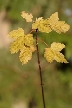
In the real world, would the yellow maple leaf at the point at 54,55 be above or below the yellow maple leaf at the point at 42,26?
below

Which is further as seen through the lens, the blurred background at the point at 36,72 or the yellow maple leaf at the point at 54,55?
the blurred background at the point at 36,72

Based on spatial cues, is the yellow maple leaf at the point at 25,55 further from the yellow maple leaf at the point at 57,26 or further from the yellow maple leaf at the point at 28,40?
the yellow maple leaf at the point at 57,26

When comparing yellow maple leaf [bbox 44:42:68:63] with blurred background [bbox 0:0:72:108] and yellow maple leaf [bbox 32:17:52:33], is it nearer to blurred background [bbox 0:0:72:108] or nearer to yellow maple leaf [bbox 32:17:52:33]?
yellow maple leaf [bbox 32:17:52:33]

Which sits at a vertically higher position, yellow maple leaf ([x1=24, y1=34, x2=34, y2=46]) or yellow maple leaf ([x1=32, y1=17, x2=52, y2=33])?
yellow maple leaf ([x1=32, y1=17, x2=52, y2=33])

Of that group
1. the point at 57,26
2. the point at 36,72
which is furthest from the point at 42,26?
the point at 36,72

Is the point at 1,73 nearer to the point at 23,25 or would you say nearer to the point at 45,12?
the point at 23,25

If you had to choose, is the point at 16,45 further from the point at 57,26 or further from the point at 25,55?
the point at 57,26

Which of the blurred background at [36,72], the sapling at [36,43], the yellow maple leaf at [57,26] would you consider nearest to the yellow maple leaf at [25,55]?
the sapling at [36,43]

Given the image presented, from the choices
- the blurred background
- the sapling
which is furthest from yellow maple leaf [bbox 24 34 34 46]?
the blurred background

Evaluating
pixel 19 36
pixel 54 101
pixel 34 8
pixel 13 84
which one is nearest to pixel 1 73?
pixel 13 84
